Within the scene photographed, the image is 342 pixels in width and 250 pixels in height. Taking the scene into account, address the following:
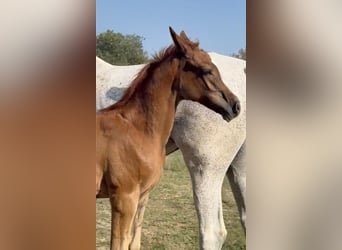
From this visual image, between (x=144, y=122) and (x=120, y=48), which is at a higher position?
(x=120, y=48)

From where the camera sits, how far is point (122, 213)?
1651mm

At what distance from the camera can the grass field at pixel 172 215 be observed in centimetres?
168

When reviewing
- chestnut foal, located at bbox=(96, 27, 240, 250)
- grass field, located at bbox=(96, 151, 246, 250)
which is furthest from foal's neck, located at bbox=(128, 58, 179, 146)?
grass field, located at bbox=(96, 151, 246, 250)

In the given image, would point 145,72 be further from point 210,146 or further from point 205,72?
point 210,146

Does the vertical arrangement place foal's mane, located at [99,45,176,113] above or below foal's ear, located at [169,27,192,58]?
below

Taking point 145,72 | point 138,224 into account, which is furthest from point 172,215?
point 145,72

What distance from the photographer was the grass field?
1676 mm

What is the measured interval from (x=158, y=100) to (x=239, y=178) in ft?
1.31

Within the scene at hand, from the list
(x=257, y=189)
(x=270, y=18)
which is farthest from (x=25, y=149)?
(x=270, y=18)

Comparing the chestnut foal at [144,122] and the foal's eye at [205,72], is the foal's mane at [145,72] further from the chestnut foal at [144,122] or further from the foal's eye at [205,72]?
the foal's eye at [205,72]

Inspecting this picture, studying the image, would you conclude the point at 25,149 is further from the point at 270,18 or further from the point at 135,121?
the point at 270,18

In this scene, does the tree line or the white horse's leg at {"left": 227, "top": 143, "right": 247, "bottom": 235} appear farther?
the white horse's leg at {"left": 227, "top": 143, "right": 247, "bottom": 235}

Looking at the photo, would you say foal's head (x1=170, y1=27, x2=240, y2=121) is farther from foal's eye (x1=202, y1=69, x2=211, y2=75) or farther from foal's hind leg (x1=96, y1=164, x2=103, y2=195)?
foal's hind leg (x1=96, y1=164, x2=103, y2=195)

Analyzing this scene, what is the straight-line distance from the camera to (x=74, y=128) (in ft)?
5.36
